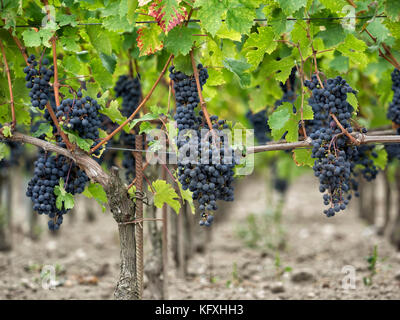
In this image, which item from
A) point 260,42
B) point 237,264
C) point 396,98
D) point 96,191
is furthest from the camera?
point 237,264

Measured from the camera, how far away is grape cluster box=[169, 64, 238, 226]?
3084mm

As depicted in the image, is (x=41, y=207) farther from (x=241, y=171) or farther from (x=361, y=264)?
(x=361, y=264)

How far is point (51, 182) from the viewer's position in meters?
3.50

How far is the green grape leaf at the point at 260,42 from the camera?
11.8ft

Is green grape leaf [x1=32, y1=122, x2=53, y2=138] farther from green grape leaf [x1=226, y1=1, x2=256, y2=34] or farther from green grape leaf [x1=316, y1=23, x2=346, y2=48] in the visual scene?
green grape leaf [x1=316, y1=23, x2=346, y2=48]

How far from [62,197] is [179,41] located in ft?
4.48

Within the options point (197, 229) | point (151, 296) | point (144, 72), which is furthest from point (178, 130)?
point (197, 229)

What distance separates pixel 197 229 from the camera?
8406mm

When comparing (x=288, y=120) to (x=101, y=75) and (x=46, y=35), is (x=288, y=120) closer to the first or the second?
(x=101, y=75)

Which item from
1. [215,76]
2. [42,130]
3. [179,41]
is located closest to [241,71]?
[215,76]

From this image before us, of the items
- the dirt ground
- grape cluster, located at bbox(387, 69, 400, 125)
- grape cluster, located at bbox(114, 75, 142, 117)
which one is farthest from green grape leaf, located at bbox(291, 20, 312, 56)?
grape cluster, located at bbox(114, 75, 142, 117)

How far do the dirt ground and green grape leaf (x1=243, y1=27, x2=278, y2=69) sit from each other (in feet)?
4.32

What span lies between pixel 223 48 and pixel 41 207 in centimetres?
197

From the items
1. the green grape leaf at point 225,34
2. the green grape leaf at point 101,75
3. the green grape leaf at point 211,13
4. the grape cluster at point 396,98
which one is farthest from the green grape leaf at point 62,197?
the grape cluster at point 396,98
